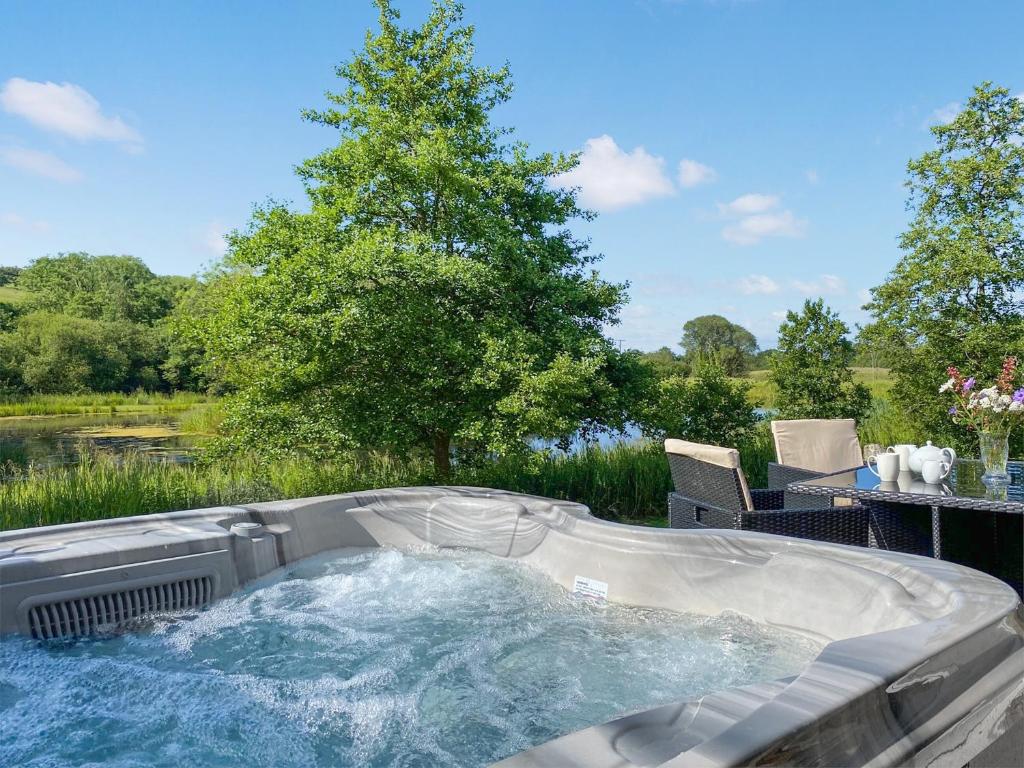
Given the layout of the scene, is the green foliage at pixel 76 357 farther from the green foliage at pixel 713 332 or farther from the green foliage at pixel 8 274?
the green foliage at pixel 713 332

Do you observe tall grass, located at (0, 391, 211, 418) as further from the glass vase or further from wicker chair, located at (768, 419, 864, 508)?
the glass vase

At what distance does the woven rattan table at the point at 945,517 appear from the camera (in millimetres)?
2594

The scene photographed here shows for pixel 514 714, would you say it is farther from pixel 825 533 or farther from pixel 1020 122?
pixel 1020 122

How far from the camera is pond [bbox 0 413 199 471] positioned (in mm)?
9469

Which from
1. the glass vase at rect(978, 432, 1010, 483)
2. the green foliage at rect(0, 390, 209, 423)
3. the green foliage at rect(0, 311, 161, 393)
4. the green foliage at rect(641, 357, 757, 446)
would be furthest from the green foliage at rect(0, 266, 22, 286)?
the glass vase at rect(978, 432, 1010, 483)

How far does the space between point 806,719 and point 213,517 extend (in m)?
2.53

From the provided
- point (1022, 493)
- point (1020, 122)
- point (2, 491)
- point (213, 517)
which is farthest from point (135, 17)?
point (1020, 122)

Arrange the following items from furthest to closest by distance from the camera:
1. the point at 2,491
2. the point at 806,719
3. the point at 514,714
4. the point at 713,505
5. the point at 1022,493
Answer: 1. the point at 2,491
2. the point at 713,505
3. the point at 1022,493
4. the point at 514,714
5. the point at 806,719

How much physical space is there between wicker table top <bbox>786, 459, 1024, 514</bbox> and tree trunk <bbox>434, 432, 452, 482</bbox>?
8.38ft

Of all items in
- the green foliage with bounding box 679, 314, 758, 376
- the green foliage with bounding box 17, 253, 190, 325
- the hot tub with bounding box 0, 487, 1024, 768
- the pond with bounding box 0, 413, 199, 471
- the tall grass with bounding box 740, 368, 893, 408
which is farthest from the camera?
the green foliage with bounding box 679, 314, 758, 376

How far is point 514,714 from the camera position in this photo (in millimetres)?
1745

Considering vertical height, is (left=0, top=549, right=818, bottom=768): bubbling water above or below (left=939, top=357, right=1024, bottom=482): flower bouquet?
below

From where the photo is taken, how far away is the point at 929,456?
9.60 feet

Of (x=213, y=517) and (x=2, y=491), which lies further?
(x=2, y=491)
